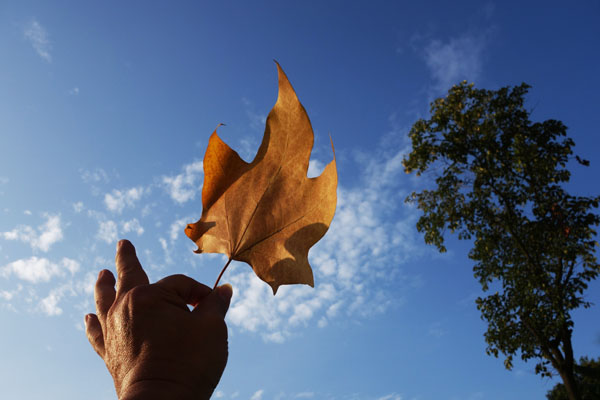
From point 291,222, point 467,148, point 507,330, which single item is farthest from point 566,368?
point 291,222

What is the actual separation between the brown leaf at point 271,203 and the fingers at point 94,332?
1.21 feet

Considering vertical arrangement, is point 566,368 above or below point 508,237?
below

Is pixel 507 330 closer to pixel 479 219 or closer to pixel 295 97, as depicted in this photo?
pixel 479 219

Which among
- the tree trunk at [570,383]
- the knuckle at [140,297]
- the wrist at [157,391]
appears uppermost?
the tree trunk at [570,383]

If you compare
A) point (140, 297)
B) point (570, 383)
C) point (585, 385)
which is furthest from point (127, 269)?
point (585, 385)

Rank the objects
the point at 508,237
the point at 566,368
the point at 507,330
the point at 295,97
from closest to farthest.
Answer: the point at 295,97 < the point at 566,368 < the point at 507,330 < the point at 508,237

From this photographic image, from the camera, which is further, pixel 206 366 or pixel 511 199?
pixel 511 199

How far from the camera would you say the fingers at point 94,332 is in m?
1.17

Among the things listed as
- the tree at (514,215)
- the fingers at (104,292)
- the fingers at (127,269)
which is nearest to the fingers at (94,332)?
the fingers at (104,292)

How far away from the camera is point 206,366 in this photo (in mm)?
945

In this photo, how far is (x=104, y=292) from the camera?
3.98ft

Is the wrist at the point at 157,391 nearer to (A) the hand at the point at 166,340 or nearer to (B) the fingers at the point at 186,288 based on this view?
(A) the hand at the point at 166,340

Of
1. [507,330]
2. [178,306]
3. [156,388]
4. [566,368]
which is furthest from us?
[507,330]

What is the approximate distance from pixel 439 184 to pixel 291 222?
922 centimetres
